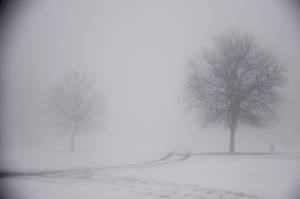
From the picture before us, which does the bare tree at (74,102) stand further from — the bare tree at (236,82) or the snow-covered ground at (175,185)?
the snow-covered ground at (175,185)

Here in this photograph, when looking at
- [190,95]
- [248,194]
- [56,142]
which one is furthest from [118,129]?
[248,194]

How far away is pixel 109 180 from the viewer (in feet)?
50.4

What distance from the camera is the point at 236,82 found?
95.9 ft

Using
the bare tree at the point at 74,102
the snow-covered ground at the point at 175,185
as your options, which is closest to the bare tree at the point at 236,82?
the snow-covered ground at the point at 175,185

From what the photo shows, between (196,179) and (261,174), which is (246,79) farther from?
(196,179)

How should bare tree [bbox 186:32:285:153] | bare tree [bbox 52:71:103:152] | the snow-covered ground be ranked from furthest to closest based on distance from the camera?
1. bare tree [bbox 52:71:103:152]
2. bare tree [bbox 186:32:285:153]
3. the snow-covered ground

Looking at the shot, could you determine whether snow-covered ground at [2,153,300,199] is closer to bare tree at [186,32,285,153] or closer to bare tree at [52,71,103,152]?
bare tree at [186,32,285,153]

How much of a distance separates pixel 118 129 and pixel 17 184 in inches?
2743

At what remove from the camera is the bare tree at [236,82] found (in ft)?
94.3

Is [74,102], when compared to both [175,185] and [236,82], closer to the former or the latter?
[236,82]

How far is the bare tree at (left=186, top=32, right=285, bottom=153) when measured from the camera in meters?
28.8

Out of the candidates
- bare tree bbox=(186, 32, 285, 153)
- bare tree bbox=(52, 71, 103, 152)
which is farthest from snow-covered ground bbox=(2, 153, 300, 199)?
bare tree bbox=(52, 71, 103, 152)

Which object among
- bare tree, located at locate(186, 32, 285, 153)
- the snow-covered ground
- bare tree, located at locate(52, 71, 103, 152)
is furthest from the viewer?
bare tree, located at locate(52, 71, 103, 152)

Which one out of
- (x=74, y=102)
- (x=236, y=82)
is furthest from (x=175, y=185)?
(x=74, y=102)
